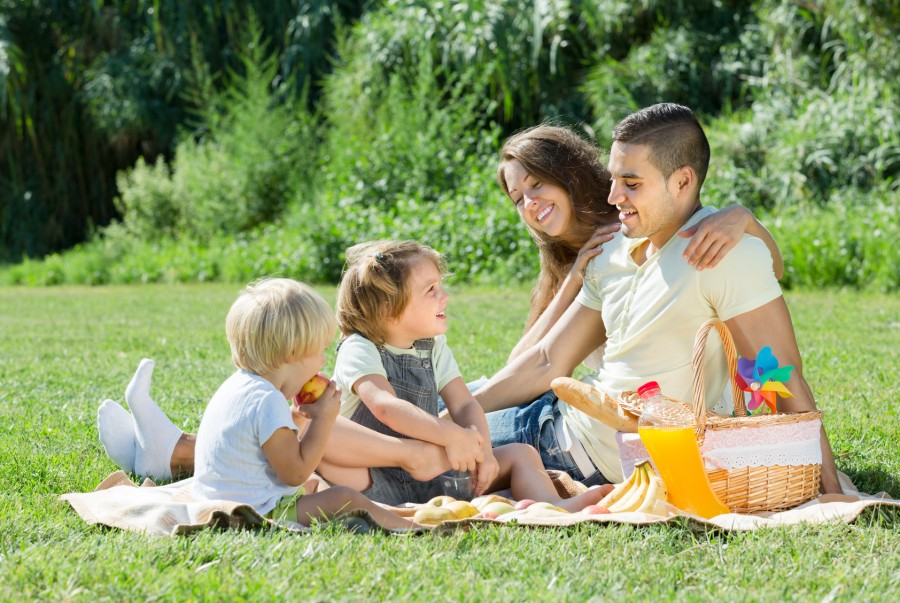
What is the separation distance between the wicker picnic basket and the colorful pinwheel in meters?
0.04

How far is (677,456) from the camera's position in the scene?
2936mm

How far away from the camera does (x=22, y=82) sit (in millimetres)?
15719

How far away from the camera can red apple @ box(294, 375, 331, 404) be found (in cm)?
313

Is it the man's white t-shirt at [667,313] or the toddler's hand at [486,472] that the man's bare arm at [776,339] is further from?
the toddler's hand at [486,472]

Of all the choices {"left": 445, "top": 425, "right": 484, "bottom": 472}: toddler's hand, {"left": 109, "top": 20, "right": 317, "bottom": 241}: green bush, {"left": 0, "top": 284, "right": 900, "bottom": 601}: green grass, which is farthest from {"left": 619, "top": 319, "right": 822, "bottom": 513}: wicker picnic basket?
{"left": 109, "top": 20, "right": 317, "bottom": 241}: green bush

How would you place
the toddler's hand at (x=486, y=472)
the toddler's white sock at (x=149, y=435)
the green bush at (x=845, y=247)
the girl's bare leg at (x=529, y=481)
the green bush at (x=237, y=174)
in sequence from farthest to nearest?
the green bush at (x=237, y=174), the green bush at (x=845, y=247), the toddler's white sock at (x=149, y=435), the toddler's hand at (x=486, y=472), the girl's bare leg at (x=529, y=481)

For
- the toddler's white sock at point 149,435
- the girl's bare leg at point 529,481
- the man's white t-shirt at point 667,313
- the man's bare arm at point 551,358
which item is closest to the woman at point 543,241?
the toddler's white sock at point 149,435

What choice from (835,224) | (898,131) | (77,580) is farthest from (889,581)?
(898,131)

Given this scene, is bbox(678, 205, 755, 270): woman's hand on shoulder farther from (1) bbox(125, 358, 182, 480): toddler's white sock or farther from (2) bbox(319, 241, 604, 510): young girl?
(1) bbox(125, 358, 182, 480): toddler's white sock

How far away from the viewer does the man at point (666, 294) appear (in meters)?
3.21

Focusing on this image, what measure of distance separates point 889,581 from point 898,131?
8902 mm

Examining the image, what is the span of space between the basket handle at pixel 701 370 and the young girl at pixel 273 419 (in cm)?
89

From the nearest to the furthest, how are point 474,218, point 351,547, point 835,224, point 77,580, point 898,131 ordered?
point 77,580 < point 351,547 < point 835,224 < point 898,131 < point 474,218

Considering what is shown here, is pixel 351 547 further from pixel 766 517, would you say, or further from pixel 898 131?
pixel 898 131
